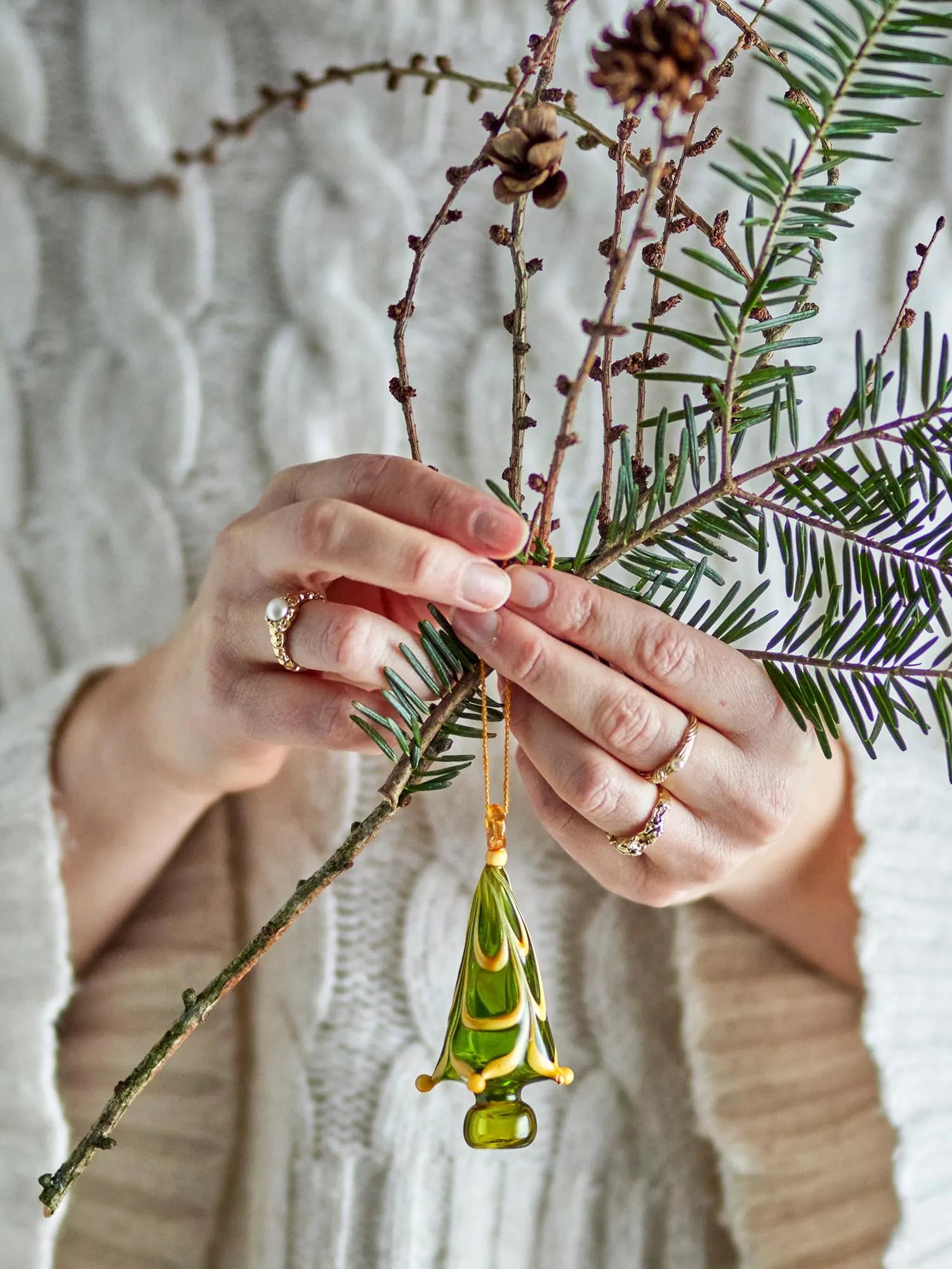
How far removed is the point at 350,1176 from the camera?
853 mm

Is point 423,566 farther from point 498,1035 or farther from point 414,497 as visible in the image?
point 498,1035

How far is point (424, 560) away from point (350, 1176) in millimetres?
609

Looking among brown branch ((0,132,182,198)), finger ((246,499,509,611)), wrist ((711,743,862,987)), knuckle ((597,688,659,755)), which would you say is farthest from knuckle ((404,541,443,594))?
brown branch ((0,132,182,198))

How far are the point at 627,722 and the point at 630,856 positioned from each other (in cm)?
13

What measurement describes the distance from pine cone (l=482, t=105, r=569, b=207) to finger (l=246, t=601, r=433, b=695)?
223 millimetres

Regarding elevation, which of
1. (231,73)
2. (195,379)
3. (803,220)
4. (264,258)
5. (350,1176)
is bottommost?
(350,1176)

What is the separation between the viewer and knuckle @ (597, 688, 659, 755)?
52 cm

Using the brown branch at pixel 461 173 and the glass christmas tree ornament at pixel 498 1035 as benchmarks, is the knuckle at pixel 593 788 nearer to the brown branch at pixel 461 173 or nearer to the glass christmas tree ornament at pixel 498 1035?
the glass christmas tree ornament at pixel 498 1035

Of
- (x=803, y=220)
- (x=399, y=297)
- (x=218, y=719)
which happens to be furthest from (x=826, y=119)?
(x=399, y=297)

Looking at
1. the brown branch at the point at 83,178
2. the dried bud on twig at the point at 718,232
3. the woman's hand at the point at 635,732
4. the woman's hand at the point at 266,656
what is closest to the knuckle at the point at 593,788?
the woman's hand at the point at 635,732

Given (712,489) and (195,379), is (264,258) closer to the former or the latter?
(195,379)

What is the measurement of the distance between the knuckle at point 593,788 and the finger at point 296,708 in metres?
0.11

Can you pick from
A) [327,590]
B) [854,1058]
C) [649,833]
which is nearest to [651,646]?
[649,833]

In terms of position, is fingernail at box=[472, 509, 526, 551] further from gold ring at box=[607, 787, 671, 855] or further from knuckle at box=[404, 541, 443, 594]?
gold ring at box=[607, 787, 671, 855]
